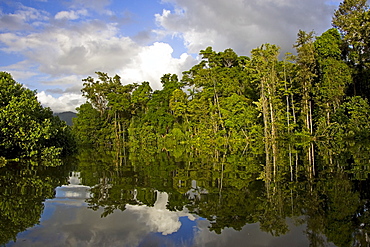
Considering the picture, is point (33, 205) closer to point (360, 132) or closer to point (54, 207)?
point (54, 207)

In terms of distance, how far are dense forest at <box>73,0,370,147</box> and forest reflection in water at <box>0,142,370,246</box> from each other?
1719cm

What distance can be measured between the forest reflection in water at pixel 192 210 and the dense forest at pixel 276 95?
17.2m

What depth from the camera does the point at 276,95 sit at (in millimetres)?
32250

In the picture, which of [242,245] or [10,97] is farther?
[10,97]

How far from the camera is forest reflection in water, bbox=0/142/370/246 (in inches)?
178

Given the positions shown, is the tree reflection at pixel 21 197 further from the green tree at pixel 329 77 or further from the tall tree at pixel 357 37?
the tall tree at pixel 357 37

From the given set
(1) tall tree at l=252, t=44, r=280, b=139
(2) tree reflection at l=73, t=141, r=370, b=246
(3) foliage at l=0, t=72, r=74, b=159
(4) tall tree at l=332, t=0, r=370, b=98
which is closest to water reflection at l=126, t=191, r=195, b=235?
(2) tree reflection at l=73, t=141, r=370, b=246

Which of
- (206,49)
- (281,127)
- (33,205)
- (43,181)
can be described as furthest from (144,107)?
(33,205)

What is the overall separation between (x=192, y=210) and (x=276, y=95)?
28.8 meters

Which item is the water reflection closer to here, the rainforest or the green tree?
the rainforest

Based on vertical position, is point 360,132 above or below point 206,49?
below

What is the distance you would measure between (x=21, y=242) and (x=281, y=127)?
28.8 m

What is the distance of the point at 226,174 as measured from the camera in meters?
10.2

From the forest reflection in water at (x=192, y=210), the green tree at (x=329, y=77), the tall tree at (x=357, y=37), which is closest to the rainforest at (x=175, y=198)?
the forest reflection in water at (x=192, y=210)
